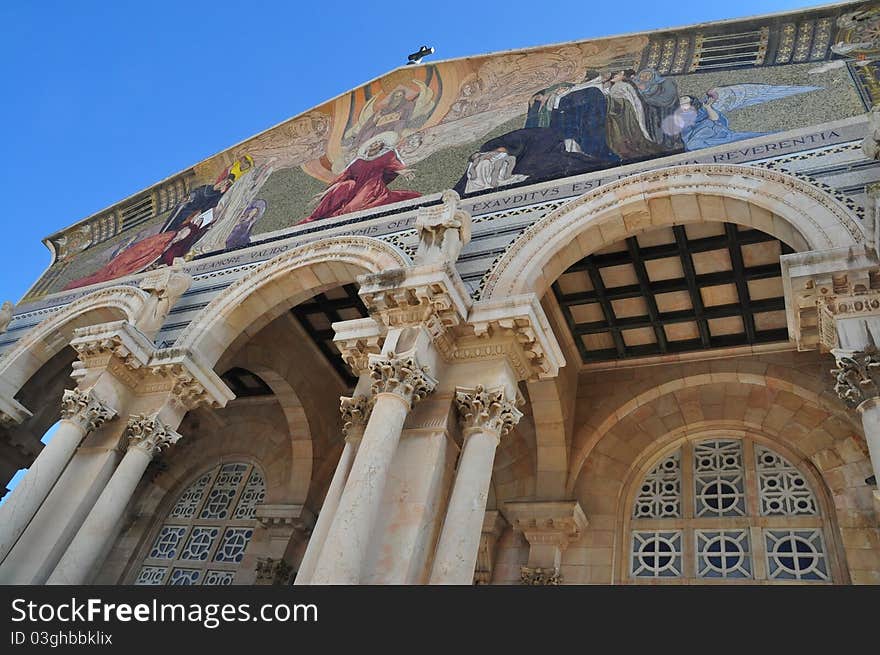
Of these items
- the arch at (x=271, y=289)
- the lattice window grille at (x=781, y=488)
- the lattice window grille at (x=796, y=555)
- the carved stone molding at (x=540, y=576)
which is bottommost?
the carved stone molding at (x=540, y=576)

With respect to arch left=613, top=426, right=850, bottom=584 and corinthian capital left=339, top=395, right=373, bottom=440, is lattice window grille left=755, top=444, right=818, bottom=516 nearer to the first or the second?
arch left=613, top=426, right=850, bottom=584

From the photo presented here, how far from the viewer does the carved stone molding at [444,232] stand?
31.9 feet

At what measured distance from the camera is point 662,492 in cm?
1209

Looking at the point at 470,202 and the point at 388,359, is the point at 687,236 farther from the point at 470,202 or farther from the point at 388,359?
the point at 388,359

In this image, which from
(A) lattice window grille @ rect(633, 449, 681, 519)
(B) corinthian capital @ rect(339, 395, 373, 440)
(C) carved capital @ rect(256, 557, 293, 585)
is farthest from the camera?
(C) carved capital @ rect(256, 557, 293, 585)

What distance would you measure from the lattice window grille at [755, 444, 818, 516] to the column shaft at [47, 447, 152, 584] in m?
9.37

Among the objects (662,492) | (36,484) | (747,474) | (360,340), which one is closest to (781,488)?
(747,474)

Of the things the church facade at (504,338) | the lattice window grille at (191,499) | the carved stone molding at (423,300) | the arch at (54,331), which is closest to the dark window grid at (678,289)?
the church facade at (504,338)

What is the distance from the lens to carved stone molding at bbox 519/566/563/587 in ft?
37.6

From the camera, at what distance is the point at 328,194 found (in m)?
13.7

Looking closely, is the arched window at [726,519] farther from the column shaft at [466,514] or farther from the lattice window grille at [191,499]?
the lattice window grille at [191,499]

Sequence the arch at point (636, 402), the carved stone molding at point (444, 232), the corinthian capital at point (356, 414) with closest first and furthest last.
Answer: the corinthian capital at point (356, 414) → the carved stone molding at point (444, 232) → the arch at point (636, 402)

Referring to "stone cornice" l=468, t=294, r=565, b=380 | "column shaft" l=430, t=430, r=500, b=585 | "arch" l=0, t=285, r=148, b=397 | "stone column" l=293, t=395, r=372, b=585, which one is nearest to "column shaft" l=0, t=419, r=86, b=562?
"arch" l=0, t=285, r=148, b=397

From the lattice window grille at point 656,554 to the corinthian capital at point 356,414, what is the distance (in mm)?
5328
